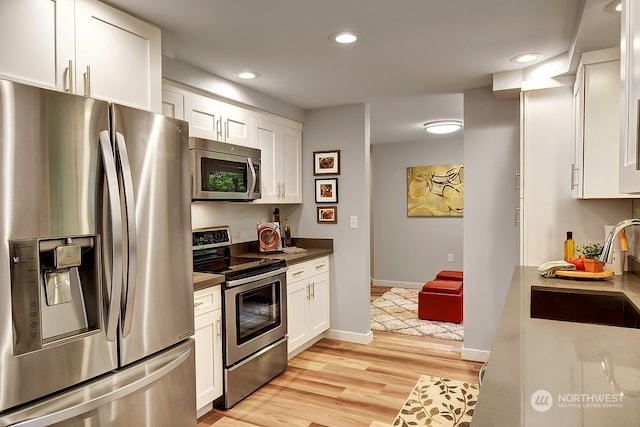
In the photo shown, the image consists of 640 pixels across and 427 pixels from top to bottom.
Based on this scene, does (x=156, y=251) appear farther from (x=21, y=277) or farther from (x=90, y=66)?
(x=90, y=66)

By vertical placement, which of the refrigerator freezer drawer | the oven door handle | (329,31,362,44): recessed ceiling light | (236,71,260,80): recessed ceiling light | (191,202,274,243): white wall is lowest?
the refrigerator freezer drawer

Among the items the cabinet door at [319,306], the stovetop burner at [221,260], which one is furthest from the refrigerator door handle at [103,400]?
the cabinet door at [319,306]

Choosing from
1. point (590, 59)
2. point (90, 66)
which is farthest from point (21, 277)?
point (590, 59)

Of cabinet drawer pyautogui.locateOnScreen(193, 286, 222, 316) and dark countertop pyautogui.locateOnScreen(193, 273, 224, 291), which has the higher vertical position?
dark countertop pyautogui.locateOnScreen(193, 273, 224, 291)

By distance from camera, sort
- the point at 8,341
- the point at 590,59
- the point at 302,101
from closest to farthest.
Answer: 1. the point at 8,341
2. the point at 590,59
3. the point at 302,101

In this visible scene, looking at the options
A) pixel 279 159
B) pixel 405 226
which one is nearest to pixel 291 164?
pixel 279 159

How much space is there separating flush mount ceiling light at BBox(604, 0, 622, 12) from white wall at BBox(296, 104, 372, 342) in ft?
7.47

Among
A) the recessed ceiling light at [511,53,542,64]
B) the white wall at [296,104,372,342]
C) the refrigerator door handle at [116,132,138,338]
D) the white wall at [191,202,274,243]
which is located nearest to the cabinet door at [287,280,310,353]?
the white wall at [296,104,372,342]

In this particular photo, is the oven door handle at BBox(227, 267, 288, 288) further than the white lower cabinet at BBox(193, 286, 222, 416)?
Yes

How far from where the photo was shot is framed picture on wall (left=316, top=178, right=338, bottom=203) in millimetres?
4035

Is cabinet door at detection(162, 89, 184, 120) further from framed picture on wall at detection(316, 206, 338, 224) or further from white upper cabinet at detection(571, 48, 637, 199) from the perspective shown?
white upper cabinet at detection(571, 48, 637, 199)

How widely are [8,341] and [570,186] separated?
3.01m

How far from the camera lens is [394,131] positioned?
5508 millimetres

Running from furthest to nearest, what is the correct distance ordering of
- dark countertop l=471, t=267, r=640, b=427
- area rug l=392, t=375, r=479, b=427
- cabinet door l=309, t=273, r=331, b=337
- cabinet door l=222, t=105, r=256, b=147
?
cabinet door l=309, t=273, r=331, b=337 < cabinet door l=222, t=105, r=256, b=147 < area rug l=392, t=375, r=479, b=427 < dark countertop l=471, t=267, r=640, b=427
